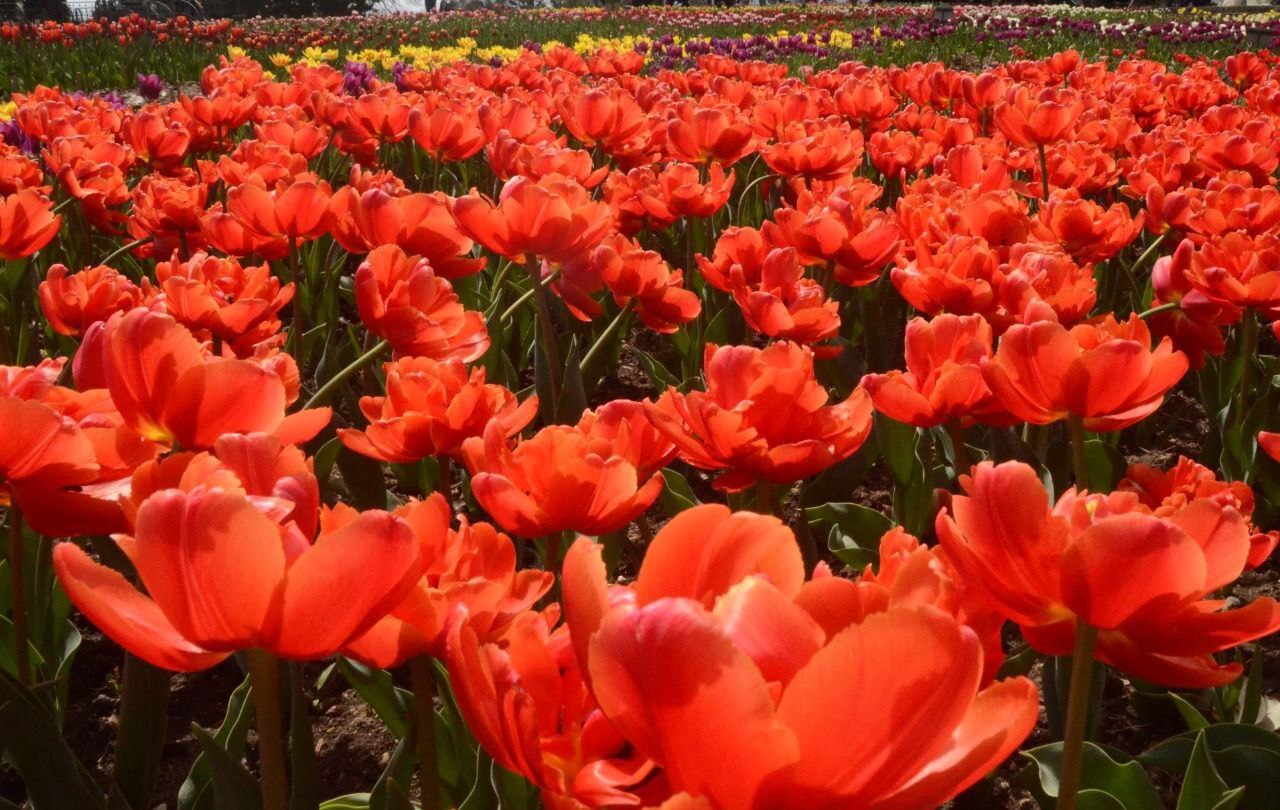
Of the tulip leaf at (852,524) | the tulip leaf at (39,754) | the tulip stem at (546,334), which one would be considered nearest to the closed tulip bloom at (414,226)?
the tulip stem at (546,334)

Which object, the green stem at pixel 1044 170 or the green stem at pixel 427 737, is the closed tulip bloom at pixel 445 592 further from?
the green stem at pixel 1044 170

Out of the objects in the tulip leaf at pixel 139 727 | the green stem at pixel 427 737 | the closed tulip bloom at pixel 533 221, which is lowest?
the tulip leaf at pixel 139 727

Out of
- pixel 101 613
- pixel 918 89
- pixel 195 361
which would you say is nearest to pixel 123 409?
pixel 195 361

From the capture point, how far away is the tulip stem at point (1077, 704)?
2.64ft

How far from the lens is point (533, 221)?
199cm

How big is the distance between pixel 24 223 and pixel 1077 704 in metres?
2.18

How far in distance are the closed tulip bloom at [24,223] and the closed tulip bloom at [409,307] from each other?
898 mm

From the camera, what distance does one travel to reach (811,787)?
0.50m

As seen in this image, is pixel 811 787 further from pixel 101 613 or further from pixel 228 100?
pixel 228 100

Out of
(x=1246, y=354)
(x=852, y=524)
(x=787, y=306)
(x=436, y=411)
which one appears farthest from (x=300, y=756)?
(x=1246, y=354)

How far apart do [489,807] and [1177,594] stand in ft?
2.35

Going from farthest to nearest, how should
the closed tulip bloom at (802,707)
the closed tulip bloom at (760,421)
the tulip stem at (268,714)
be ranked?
the closed tulip bloom at (760,421), the tulip stem at (268,714), the closed tulip bloom at (802,707)

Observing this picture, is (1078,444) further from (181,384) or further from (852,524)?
(181,384)

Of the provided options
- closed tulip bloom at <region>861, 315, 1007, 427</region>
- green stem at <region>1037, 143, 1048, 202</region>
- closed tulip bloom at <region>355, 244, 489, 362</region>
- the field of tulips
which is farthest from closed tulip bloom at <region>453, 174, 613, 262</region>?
green stem at <region>1037, 143, 1048, 202</region>
